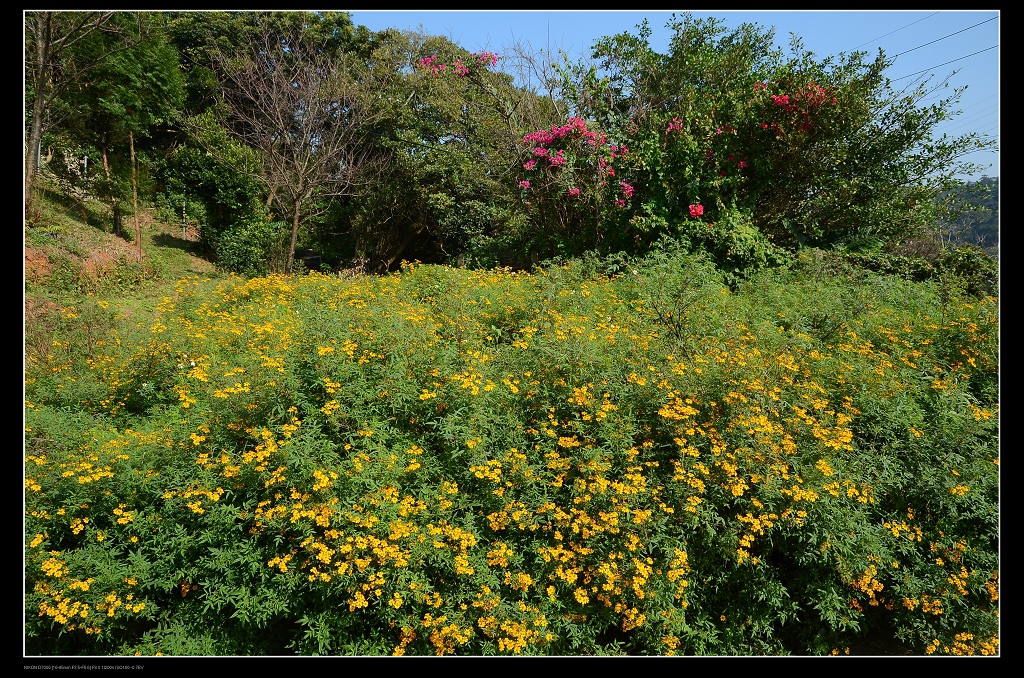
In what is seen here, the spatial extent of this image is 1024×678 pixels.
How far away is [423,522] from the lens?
2477 mm

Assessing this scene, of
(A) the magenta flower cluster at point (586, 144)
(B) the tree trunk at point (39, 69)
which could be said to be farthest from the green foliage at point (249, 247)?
(A) the magenta flower cluster at point (586, 144)

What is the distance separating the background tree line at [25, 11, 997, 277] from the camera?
22.7 feet

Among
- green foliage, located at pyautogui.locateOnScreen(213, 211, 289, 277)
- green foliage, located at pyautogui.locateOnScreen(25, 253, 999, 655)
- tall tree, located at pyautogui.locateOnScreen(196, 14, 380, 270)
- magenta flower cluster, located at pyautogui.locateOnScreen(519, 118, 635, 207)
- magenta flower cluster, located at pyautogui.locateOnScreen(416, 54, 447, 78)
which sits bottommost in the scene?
green foliage, located at pyautogui.locateOnScreen(25, 253, 999, 655)

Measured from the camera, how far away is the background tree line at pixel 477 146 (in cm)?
692

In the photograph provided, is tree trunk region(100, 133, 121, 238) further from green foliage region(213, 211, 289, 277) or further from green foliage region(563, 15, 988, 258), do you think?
green foliage region(563, 15, 988, 258)

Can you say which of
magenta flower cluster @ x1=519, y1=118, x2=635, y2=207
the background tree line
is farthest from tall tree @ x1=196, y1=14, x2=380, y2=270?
magenta flower cluster @ x1=519, y1=118, x2=635, y2=207

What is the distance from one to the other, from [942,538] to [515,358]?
2238 millimetres

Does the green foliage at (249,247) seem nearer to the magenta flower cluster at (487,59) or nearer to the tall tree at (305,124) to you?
the tall tree at (305,124)

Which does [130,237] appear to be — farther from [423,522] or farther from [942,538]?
[942,538]

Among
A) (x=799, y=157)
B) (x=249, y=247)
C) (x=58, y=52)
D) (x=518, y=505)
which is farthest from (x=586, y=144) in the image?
(x=58, y=52)

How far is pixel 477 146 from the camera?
37.4ft

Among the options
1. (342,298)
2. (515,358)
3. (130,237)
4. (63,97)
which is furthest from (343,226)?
(515,358)

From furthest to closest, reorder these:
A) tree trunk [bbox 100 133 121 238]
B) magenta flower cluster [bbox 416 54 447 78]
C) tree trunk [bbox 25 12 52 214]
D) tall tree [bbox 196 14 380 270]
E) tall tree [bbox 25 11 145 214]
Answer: magenta flower cluster [bbox 416 54 447 78] → tree trunk [bbox 100 133 121 238] → tall tree [bbox 196 14 380 270] → tall tree [bbox 25 11 145 214] → tree trunk [bbox 25 12 52 214]
